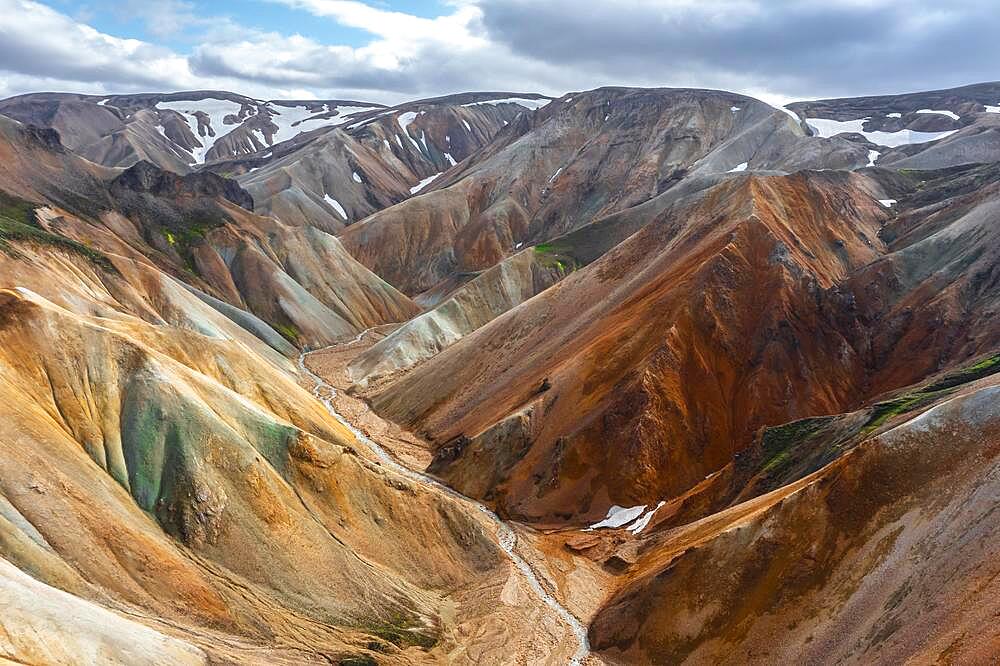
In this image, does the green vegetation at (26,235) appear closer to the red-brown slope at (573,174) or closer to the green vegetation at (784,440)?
the green vegetation at (784,440)

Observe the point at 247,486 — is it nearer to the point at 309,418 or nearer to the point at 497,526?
the point at 309,418

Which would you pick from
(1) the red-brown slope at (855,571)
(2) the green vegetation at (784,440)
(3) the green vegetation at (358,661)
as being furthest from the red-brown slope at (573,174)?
(3) the green vegetation at (358,661)

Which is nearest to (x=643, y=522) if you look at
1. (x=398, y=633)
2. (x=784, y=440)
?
(x=784, y=440)

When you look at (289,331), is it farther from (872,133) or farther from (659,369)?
(872,133)

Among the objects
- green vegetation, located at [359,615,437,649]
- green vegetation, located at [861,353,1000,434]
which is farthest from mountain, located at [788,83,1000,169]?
green vegetation, located at [359,615,437,649]

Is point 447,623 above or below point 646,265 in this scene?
below

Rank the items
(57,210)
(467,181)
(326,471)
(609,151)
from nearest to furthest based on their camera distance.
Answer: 1. (326,471)
2. (57,210)
3. (609,151)
4. (467,181)

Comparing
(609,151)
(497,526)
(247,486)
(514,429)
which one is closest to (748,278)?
(514,429)

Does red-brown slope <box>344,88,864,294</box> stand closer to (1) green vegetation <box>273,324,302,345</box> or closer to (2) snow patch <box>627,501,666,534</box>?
(1) green vegetation <box>273,324,302,345</box>

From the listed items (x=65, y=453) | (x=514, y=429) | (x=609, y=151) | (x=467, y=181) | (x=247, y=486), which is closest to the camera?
(x=65, y=453)
